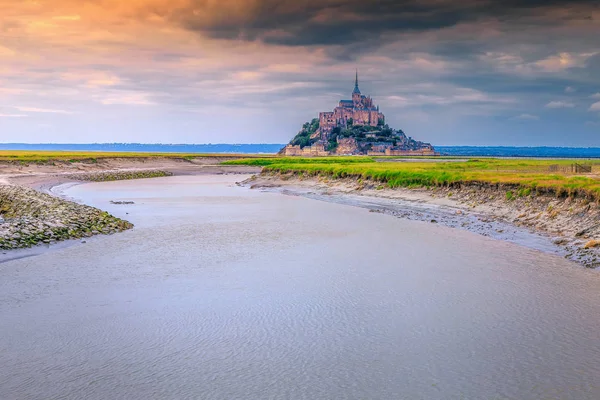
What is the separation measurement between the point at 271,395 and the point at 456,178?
3169cm

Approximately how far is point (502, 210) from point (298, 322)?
66.8ft

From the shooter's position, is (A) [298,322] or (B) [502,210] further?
(B) [502,210]

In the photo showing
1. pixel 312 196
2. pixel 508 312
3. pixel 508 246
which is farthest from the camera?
pixel 312 196

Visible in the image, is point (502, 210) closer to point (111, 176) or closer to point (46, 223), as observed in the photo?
point (46, 223)

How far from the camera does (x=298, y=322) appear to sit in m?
13.2

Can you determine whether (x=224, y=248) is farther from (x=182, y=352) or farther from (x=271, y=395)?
(x=271, y=395)

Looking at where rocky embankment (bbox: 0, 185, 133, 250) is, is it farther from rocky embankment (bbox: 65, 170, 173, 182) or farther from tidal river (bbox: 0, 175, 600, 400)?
rocky embankment (bbox: 65, 170, 173, 182)

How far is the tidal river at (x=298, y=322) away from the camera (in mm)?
9711

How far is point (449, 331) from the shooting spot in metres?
12.5

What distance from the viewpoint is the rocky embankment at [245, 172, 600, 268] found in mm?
21781

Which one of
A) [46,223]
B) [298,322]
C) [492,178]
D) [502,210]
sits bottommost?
[298,322]

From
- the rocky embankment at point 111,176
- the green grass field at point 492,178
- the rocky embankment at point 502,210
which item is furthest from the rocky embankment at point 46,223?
the rocky embankment at point 111,176

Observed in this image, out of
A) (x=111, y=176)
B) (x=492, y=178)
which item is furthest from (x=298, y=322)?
(x=111, y=176)

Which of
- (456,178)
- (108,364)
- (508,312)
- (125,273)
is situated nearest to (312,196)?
(456,178)
